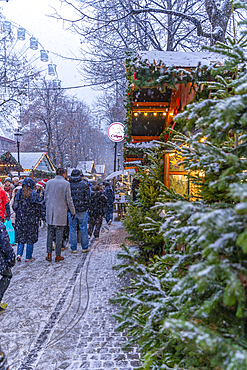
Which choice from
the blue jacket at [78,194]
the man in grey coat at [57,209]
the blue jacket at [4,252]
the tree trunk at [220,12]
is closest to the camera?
the blue jacket at [4,252]

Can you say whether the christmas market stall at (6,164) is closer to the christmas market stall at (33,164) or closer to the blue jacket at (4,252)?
the christmas market stall at (33,164)

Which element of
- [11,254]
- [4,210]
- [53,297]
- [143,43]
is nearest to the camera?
[11,254]

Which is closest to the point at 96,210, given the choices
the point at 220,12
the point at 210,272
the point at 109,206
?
the point at 109,206

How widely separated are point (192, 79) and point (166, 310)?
2.77 m

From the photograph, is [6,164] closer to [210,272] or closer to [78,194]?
[78,194]

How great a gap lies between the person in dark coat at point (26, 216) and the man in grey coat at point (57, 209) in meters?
0.31

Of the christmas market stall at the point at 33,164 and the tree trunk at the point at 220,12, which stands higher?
the tree trunk at the point at 220,12

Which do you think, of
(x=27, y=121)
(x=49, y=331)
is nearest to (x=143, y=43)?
(x=49, y=331)

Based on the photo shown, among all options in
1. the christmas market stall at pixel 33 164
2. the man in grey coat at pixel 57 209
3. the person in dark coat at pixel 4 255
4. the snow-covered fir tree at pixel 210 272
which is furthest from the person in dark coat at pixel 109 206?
the christmas market stall at pixel 33 164

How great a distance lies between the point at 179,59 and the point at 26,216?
458 centimetres

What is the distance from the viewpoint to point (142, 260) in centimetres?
493

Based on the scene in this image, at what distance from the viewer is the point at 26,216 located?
6.12 meters

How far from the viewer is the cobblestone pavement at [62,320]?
110 inches

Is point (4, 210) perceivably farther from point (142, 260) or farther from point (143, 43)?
point (143, 43)
